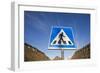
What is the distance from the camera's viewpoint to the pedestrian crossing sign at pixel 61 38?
158cm

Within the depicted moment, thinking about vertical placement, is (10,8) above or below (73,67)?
above

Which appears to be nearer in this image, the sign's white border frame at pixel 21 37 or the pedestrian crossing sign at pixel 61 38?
the sign's white border frame at pixel 21 37

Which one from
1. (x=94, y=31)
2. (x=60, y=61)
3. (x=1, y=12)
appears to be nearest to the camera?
(x=1, y=12)

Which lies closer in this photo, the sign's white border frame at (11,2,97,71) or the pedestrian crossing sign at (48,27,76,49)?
the sign's white border frame at (11,2,97,71)

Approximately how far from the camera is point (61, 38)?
1.60 m

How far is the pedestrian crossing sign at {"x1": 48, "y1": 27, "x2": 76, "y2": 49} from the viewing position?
1577 millimetres

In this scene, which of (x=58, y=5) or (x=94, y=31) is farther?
(x=94, y=31)

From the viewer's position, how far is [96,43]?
5.57ft

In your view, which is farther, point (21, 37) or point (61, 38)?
point (61, 38)

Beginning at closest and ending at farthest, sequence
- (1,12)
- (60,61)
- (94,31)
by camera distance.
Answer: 1. (1,12)
2. (60,61)
3. (94,31)

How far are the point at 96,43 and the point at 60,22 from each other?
0.99 feet

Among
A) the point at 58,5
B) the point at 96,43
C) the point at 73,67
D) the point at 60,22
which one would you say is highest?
the point at 58,5

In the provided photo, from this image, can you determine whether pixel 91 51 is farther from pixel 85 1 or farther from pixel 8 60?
pixel 8 60

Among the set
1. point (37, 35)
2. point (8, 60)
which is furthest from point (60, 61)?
point (8, 60)
